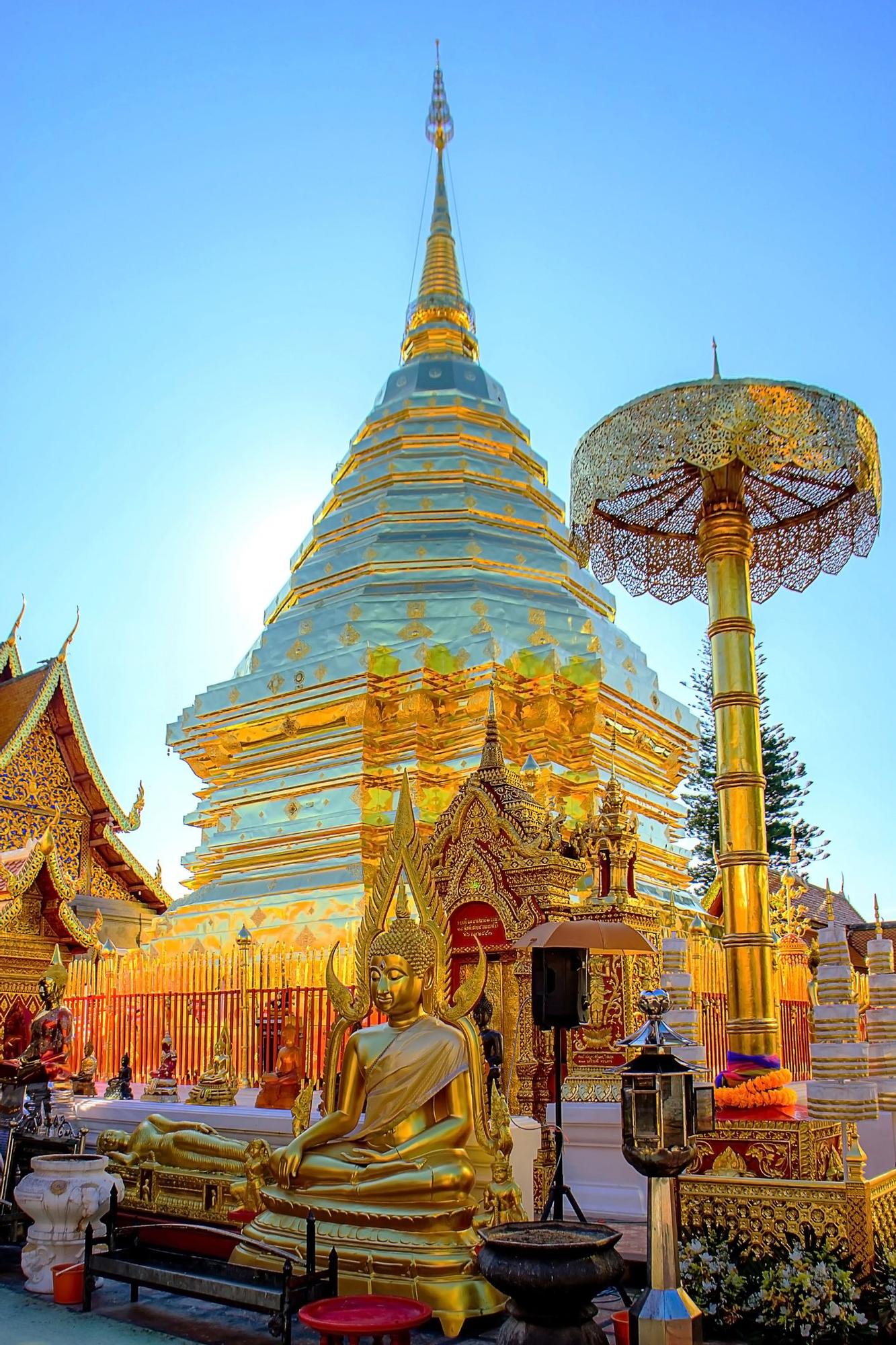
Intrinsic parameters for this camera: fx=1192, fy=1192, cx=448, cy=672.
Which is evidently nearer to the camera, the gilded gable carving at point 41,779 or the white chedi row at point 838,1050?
the white chedi row at point 838,1050

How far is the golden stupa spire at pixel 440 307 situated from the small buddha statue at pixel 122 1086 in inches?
530

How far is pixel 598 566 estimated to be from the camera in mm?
9836

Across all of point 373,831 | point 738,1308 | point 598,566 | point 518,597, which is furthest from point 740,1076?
point 518,597

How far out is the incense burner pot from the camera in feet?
12.3

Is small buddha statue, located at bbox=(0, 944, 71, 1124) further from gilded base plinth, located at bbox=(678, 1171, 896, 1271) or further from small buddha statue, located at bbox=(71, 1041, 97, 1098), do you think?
gilded base plinth, located at bbox=(678, 1171, 896, 1271)

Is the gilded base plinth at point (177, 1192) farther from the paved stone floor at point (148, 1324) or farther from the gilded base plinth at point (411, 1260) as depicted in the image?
the gilded base plinth at point (411, 1260)

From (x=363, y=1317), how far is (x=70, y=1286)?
88.8 inches

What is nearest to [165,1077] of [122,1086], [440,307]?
[122,1086]

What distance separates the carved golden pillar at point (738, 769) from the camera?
6.57 m

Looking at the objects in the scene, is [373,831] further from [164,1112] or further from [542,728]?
[164,1112]

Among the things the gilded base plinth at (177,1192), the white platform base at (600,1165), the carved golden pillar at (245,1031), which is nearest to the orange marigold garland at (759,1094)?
the white platform base at (600,1165)

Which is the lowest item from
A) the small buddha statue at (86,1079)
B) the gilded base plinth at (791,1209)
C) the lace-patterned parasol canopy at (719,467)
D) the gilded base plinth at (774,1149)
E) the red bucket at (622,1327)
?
the red bucket at (622,1327)

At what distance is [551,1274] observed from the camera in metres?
3.76

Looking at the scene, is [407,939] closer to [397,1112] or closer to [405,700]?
[397,1112]
